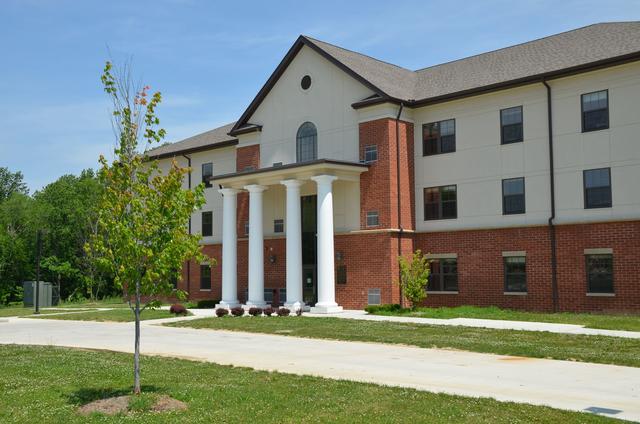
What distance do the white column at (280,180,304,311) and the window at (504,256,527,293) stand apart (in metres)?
9.36

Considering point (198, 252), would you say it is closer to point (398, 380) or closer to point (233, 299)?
point (398, 380)

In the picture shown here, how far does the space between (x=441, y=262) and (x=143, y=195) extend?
22038mm

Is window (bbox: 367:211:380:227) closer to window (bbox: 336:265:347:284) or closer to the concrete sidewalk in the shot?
window (bbox: 336:265:347:284)

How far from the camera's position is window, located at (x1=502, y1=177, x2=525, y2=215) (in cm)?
2964

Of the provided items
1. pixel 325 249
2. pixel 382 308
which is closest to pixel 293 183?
pixel 325 249

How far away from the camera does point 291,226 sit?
3297 centimetres

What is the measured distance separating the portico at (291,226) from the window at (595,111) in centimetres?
990

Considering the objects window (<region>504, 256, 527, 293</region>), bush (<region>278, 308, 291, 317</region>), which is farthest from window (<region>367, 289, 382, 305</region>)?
window (<region>504, 256, 527, 293</region>)

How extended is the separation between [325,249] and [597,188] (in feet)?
38.3

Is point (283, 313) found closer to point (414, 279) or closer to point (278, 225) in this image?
point (414, 279)

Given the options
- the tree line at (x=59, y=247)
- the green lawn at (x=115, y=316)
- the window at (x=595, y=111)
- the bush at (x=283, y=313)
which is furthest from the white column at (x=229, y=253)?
the tree line at (x=59, y=247)

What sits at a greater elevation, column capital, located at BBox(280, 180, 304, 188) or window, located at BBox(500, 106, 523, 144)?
window, located at BBox(500, 106, 523, 144)

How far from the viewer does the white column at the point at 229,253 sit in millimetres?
36719

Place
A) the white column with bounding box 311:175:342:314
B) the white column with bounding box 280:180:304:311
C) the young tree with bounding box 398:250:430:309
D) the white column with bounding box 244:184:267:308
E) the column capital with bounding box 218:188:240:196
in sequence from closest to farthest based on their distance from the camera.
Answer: the young tree with bounding box 398:250:430:309, the white column with bounding box 311:175:342:314, the white column with bounding box 280:180:304:311, the white column with bounding box 244:184:267:308, the column capital with bounding box 218:188:240:196
